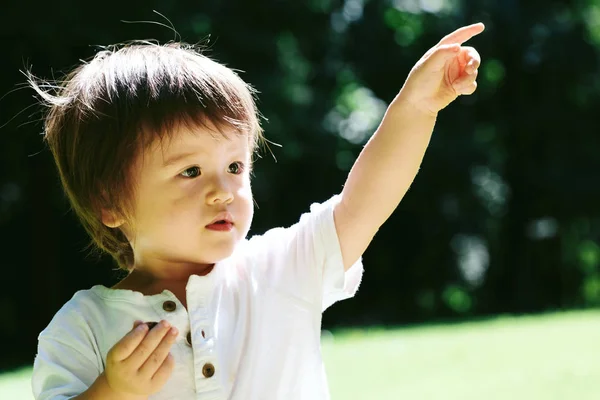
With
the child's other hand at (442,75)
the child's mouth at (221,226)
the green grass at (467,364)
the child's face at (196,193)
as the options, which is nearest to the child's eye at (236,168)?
the child's face at (196,193)

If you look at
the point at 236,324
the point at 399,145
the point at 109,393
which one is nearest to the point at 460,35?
the point at 399,145

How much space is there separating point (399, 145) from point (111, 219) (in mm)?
670

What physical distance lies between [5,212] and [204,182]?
10693 mm

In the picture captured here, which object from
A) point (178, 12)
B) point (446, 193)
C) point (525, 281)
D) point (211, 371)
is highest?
point (178, 12)

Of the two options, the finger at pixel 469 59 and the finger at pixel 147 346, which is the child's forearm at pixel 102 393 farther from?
the finger at pixel 469 59

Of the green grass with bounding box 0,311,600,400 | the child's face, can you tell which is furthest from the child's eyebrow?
the green grass with bounding box 0,311,600,400

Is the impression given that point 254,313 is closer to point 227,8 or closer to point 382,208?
point 382,208

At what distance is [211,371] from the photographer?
178 centimetres

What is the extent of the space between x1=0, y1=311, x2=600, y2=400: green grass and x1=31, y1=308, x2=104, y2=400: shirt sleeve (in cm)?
326

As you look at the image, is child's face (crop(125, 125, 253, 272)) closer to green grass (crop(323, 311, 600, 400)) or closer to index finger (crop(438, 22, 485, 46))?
index finger (crop(438, 22, 485, 46))

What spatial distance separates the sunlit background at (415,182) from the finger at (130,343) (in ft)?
11.2

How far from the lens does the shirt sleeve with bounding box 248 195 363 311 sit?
1885 mm

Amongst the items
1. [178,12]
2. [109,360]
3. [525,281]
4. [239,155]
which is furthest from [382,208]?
[525,281]

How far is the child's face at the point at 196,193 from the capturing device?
1.83 meters
